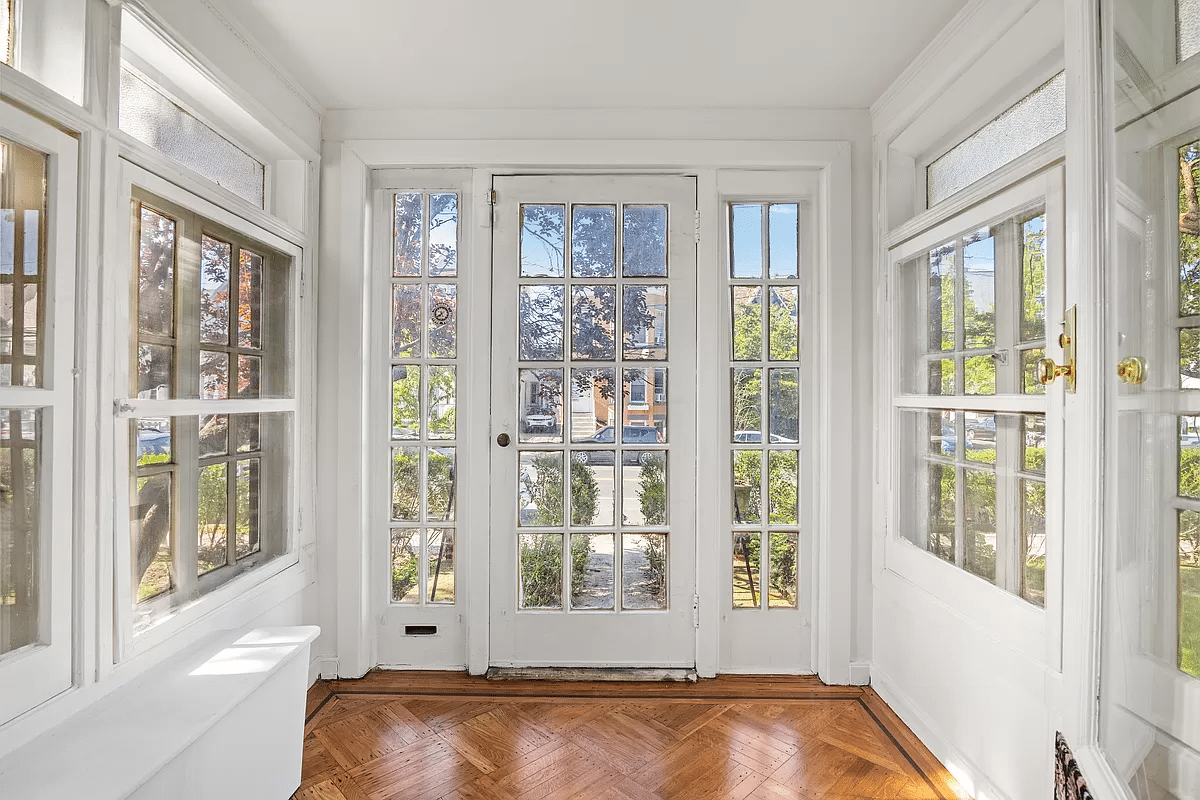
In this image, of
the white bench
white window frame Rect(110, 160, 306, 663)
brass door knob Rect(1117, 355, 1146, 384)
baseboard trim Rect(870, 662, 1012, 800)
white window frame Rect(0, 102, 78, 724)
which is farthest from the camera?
baseboard trim Rect(870, 662, 1012, 800)

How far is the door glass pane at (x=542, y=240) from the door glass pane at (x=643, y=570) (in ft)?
3.84

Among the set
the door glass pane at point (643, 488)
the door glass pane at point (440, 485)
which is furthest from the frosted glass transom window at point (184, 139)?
the door glass pane at point (643, 488)

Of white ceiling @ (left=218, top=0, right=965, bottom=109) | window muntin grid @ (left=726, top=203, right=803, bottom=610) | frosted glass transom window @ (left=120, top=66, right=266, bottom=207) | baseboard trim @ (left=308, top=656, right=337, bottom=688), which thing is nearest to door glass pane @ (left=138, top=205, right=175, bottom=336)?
frosted glass transom window @ (left=120, top=66, right=266, bottom=207)

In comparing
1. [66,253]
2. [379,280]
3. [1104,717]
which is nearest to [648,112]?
[379,280]

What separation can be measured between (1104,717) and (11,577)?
202cm

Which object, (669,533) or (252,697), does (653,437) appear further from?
(252,697)

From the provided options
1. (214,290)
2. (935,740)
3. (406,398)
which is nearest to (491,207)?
(406,398)

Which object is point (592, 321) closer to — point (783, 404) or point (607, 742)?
point (783, 404)

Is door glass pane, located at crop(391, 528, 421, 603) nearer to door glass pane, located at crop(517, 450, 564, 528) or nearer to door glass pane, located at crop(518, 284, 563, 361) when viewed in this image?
door glass pane, located at crop(517, 450, 564, 528)

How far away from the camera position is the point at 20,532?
53.1 inches

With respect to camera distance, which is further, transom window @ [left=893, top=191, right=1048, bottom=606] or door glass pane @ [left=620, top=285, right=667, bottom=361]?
door glass pane @ [left=620, top=285, right=667, bottom=361]

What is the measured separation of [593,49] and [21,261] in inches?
66.3

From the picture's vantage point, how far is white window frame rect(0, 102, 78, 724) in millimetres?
1366

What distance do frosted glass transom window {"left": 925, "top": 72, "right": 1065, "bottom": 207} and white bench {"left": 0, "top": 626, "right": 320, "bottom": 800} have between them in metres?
2.42
